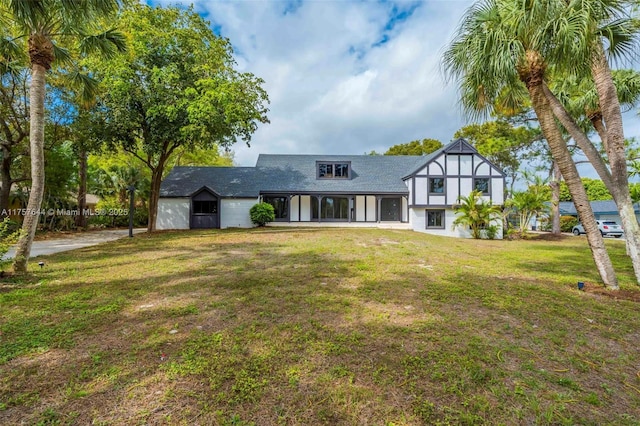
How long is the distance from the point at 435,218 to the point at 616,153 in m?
15.0

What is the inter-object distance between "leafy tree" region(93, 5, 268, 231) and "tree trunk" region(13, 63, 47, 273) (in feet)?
23.1

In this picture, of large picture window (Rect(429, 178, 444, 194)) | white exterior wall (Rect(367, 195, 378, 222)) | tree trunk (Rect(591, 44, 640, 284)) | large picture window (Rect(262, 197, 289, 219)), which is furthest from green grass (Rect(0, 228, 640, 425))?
white exterior wall (Rect(367, 195, 378, 222))

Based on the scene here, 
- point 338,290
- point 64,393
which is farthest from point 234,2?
point 64,393

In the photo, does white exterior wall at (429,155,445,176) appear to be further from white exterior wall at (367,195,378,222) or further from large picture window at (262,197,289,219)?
large picture window at (262,197,289,219)

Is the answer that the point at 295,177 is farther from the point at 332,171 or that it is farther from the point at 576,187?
the point at 576,187

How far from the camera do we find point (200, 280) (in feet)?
20.5

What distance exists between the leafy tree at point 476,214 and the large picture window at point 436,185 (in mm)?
1670

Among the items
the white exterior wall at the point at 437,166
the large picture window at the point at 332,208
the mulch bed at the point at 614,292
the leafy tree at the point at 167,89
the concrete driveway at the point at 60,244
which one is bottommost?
the mulch bed at the point at 614,292

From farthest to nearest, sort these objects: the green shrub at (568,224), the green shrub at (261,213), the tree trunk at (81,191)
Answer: the green shrub at (568,224) < the green shrub at (261,213) < the tree trunk at (81,191)

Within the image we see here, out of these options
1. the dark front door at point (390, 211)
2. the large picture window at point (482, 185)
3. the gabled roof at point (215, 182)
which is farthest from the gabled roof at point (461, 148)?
the gabled roof at point (215, 182)

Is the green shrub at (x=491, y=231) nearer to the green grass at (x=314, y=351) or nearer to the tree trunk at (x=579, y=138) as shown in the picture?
the green grass at (x=314, y=351)

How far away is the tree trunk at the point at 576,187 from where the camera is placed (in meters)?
5.79

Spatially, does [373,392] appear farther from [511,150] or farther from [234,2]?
[511,150]

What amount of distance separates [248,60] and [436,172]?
14.1 m
